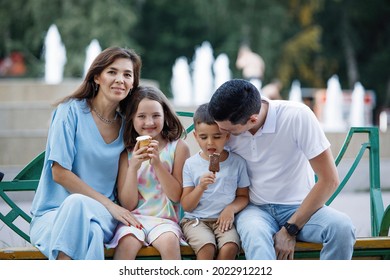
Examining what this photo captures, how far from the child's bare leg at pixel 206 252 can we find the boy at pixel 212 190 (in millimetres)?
41

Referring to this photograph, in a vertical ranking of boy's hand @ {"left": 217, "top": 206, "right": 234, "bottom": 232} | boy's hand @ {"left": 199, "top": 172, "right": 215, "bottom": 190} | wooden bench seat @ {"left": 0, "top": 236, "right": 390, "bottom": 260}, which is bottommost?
wooden bench seat @ {"left": 0, "top": 236, "right": 390, "bottom": 260}

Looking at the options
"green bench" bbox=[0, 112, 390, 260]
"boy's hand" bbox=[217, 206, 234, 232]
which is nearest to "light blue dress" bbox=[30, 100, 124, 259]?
"green bench" bbox=[0, 112, 390, 260]

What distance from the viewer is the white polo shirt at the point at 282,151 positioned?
347cm

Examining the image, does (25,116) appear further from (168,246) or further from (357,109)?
(168,246)

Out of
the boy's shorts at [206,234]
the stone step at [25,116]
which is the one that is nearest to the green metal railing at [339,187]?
the boy's shorts at [206,234]

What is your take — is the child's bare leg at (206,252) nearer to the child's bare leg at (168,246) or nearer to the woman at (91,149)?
the child's bare leg at (168,246)

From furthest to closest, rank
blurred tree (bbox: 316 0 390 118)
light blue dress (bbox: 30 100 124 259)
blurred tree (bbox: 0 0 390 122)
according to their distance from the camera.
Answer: blurred tree (bbox: 316 0 390 118) < blurred tree (bbox: 0 0 390 122) < light blue dress (bbox: 30 100 124 259)

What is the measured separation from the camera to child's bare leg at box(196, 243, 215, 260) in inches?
134

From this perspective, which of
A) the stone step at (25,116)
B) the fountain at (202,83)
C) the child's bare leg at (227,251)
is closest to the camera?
the child's bare leg at (227,251)

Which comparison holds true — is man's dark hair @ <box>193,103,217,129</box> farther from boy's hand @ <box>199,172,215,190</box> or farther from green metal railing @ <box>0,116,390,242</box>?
green metal railing @ <box>0,116,390,242</box>

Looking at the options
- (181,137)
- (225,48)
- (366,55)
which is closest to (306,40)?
(225,48)

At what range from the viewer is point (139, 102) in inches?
145

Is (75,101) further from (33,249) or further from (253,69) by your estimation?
(253,69)

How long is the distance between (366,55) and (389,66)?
245 cm
